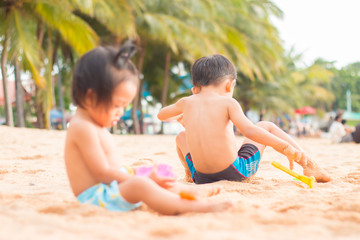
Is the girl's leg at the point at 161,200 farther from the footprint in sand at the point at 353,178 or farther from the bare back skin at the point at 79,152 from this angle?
the footprint in sand at the point at 353,178

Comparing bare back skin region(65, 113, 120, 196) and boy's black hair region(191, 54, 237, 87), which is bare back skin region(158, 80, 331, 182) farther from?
bare back skin region(65, 113, 120, 196)

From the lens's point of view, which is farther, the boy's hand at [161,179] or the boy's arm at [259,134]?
the boy's arm at [259,134]

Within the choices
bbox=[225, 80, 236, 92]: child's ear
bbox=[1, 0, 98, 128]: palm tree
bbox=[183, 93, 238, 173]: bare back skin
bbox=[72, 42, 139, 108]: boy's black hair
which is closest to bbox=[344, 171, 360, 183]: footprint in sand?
bbox=[183, 93, 238, 173]: bare back skin

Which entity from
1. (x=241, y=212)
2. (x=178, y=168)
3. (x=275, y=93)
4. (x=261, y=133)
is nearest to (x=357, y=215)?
(x=241, y=212)

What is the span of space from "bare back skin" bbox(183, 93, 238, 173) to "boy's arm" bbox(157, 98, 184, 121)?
2.4 inches

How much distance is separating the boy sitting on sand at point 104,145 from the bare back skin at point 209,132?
77 centimetres

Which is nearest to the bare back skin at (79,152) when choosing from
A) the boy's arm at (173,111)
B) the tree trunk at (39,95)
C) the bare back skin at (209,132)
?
the bare back skin at (209,132)

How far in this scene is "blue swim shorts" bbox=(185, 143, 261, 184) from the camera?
2.69m

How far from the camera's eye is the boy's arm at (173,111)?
8.95ft

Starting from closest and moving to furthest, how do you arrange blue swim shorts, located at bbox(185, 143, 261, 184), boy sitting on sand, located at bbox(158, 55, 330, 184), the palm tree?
boy sitting on sand, located at bbox(158, 55, 330, 184), blue swim shorts, located at bbox(185, 143, 261, 184), the palm tree

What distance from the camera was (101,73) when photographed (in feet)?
5.54

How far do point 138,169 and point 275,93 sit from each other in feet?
73.6

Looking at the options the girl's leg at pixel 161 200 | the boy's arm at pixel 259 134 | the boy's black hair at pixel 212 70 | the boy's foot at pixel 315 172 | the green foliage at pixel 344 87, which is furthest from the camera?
the green foliage at pixel 344 87

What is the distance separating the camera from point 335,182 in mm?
2842
